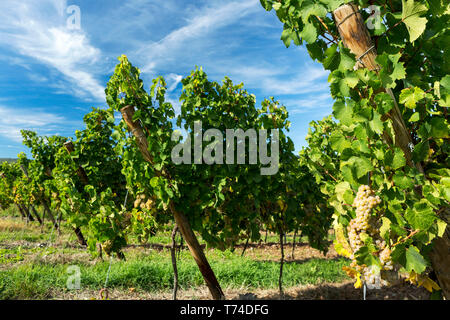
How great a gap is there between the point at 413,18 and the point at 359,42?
0.27m

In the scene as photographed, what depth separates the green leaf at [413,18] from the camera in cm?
149

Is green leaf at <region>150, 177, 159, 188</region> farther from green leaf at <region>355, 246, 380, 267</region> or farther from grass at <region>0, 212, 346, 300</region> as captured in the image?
grass at <region>0, 212, 346, 300</region>

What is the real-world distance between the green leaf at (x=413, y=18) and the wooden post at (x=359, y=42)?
184 mm

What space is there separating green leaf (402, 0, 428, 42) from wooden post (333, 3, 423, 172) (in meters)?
0.18

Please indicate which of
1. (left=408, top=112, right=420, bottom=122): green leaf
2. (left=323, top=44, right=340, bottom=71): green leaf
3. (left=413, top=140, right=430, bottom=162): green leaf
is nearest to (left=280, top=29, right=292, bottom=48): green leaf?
(left=323, top=44, right=340, bottom=71): green leaf

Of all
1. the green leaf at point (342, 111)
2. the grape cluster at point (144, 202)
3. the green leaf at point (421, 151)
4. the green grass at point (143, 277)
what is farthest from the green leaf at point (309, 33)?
the green grass at point (143, 277)

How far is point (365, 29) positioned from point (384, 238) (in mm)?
1165

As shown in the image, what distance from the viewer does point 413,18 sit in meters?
1.53

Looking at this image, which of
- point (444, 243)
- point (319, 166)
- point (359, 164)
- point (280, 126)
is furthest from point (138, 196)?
point (444, 243)

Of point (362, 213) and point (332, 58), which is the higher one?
point (332, 58)

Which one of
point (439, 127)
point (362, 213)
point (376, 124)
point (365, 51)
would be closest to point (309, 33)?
point (365, 51)

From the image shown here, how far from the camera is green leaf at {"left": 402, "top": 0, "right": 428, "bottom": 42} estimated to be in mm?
1493

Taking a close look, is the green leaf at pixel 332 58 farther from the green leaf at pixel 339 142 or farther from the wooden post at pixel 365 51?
the green leaf at pixel 339 142

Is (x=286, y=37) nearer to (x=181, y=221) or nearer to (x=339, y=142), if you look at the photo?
(x=339, y=142)
